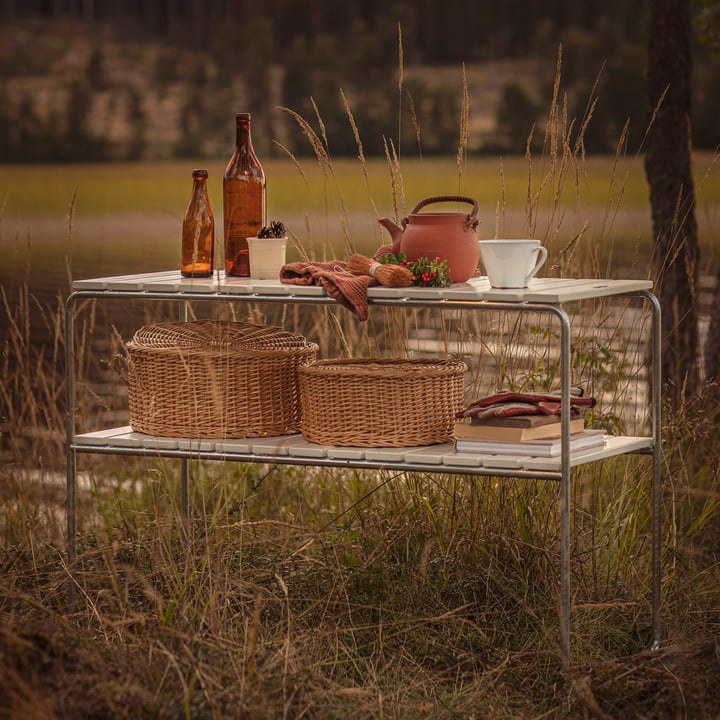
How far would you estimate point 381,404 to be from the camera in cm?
323

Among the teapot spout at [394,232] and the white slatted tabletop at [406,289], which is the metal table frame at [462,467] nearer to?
the white slatted tabletop at [406,289]

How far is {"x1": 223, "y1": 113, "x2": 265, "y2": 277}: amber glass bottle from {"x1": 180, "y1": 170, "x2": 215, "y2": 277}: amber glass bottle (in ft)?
Result: 0.16

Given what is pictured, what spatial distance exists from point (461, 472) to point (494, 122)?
9371 millimetres

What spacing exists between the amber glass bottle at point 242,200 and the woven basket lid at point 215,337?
205 mm

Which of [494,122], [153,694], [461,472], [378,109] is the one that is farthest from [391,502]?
[378,109]

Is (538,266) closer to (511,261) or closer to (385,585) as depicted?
(511,261)

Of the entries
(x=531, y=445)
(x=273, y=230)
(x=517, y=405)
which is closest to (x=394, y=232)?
(x=273, y=230)

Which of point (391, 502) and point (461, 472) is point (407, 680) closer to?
point (461, 472)

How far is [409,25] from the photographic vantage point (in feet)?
43.5

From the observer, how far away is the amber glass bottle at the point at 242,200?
3428 millimetres

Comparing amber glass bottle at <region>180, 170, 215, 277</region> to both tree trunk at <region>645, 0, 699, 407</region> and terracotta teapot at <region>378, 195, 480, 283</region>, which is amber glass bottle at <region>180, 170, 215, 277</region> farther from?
tree trunk at <region>645, 0, 699, 407</region>

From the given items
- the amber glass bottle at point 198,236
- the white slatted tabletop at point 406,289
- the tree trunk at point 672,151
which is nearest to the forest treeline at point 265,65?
the tree trunk at point 672,151

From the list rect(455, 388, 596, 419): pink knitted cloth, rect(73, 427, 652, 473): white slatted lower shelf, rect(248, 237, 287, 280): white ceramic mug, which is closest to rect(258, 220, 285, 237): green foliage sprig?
rect(248, 237, 287, 280): white ceramic mug

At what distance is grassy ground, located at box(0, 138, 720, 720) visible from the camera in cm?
284
